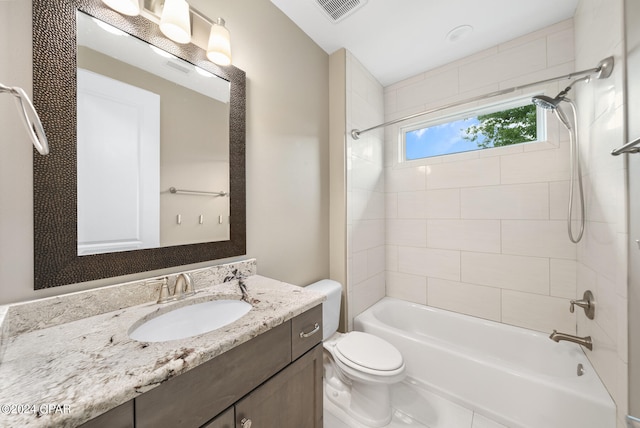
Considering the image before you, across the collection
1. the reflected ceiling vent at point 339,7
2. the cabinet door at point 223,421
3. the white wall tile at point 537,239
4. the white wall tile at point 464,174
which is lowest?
the cabinet door at point 223,421

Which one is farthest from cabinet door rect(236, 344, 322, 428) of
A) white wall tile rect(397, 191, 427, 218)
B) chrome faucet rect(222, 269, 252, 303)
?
white wall tile rect(397, 191, 427, 218)

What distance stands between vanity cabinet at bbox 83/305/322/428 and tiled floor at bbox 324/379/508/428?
0.54m

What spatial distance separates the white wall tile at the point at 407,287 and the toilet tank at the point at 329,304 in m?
0.87

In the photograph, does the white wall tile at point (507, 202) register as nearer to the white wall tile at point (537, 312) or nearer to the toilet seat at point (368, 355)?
the white wall tile at point (537, 312)

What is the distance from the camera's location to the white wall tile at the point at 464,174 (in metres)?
1.88

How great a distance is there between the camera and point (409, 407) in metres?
1.49

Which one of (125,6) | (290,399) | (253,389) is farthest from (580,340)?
(125,6)

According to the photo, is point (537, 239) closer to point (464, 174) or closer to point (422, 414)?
point (464, 174)

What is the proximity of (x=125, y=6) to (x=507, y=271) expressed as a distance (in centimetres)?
273

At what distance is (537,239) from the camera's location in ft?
5.63

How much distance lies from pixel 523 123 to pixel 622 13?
89 cm

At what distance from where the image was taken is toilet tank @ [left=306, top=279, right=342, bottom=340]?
1619 millimetres

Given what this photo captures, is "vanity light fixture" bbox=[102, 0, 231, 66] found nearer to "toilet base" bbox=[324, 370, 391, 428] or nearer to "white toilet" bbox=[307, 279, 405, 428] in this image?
"white toilet" bbox=[307, 279, 405, 428]

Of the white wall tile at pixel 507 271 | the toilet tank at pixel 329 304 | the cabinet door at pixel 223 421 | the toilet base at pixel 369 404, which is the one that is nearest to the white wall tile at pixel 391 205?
→ the white wall tile at pixel 507 271
